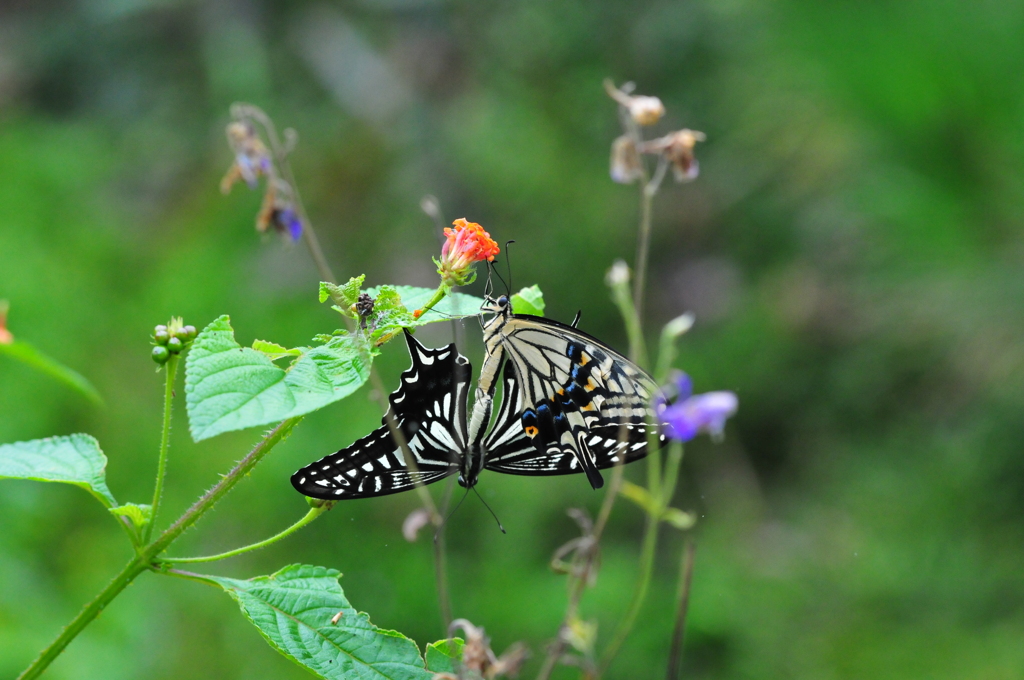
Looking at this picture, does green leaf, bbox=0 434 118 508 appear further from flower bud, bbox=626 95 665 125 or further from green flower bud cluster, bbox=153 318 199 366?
flower bud, bbox=626 95 665 125

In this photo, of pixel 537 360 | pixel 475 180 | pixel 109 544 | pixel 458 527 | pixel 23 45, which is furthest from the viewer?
pixel 23 45

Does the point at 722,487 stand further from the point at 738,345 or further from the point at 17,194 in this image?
the point at 17,194

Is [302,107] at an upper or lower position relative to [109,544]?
upper

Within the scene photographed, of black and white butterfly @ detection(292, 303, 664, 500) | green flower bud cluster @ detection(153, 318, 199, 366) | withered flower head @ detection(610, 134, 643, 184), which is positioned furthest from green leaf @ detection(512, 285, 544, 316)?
withered flower head @ detection(610, 134, 643, 184)

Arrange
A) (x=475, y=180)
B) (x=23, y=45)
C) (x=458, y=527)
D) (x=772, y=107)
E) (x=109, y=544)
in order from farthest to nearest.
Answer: (x=23, y=45) < (x=475, y=180) < (x=772, y=107) < (x=458, y=527) < (x=109, y=544)

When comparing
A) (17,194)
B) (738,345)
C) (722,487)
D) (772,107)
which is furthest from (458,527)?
(17,194)

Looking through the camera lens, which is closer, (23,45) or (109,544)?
(109,544)

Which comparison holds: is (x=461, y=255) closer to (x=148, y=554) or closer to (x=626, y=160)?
(x=148, y=554)

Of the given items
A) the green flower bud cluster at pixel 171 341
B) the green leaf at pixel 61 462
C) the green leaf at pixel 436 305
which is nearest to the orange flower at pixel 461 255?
the green leaf at pixel 436 305

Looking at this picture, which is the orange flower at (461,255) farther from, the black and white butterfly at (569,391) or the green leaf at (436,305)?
the black and white butterfly at (569,391)
